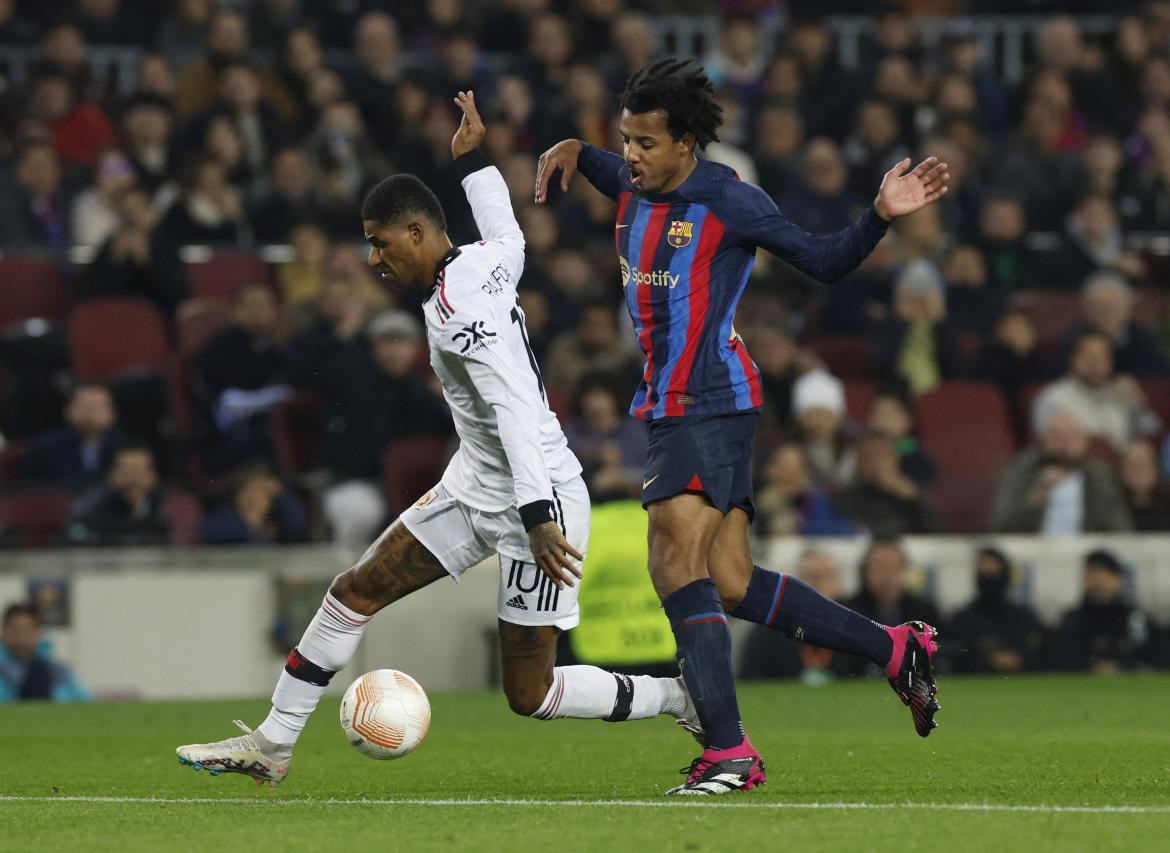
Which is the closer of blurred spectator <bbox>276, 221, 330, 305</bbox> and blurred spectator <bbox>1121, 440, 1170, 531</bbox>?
blurred spectator <bbox>1121, 440, 1170, 531</bbox>

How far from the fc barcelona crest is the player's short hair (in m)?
0.80

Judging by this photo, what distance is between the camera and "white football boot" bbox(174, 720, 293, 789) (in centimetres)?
756

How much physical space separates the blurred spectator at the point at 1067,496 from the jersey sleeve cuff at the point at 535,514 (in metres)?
7.61

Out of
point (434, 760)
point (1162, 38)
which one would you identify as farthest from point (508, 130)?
point (434, 760)

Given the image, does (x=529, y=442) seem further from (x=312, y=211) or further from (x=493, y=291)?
(x=312, y=211)

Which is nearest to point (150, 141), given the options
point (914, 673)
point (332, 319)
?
point (332, 319)

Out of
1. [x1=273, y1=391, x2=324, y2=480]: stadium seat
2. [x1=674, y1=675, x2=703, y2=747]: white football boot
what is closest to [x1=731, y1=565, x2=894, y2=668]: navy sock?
[x1=674, y1=675, x2=703, y2=747]: white football boot

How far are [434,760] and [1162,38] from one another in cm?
1214

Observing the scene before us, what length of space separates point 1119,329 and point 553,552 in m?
9.58

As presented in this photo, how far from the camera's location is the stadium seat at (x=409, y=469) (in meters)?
13.8

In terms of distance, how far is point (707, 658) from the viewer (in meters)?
7.27

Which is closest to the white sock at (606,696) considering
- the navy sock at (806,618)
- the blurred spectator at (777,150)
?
the navy sock at (806,618)

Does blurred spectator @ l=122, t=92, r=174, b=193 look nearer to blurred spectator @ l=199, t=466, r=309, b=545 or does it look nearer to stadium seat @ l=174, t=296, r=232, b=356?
stadium seat @ l=174, t=296, r=232, b=356

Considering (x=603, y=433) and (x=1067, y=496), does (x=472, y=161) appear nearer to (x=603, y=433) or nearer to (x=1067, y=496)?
(x=603, y=433)
